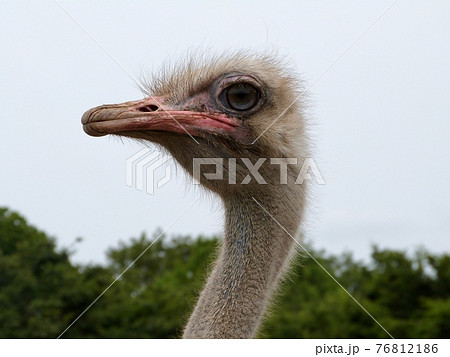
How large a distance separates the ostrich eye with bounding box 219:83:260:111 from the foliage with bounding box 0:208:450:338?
355 cm

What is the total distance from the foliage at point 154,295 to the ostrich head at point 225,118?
3367 millimetres

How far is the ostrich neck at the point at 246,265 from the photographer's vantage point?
10.5 ft

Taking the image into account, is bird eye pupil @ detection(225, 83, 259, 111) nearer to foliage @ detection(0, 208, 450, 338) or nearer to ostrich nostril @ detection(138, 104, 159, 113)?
ostrich nostril @ detection(138, 104, 159, 113)

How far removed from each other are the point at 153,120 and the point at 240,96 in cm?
52

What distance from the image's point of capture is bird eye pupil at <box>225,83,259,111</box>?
346 cm

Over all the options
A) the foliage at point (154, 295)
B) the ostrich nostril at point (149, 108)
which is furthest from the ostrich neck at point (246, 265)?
the foliage at point (154, 295)

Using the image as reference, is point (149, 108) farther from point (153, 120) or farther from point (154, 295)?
point (154, 295)

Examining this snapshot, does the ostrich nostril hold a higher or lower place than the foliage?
lower

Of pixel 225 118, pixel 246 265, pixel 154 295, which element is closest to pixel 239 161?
pixel 225 118

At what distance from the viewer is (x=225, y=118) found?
342 cm

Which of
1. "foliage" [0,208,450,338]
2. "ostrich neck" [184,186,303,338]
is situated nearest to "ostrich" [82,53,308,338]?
"ostrich neck" [184,186,303,338]

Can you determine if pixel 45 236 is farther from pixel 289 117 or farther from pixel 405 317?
pixel 405 317

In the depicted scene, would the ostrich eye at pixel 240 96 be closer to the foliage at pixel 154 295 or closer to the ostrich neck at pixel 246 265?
the ostrich neck at pixel 246 265

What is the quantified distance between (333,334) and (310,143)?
1348cm
